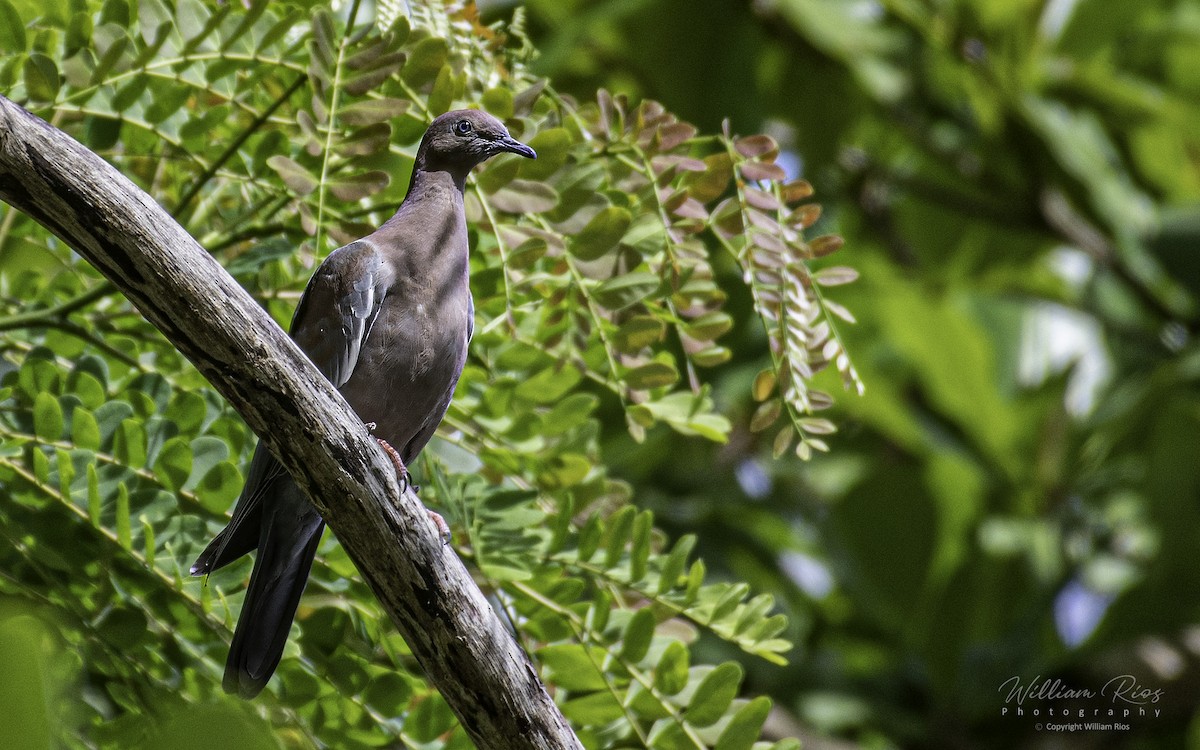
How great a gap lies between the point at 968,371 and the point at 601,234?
266 cm

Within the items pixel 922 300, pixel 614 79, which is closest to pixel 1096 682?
pixel 922 300

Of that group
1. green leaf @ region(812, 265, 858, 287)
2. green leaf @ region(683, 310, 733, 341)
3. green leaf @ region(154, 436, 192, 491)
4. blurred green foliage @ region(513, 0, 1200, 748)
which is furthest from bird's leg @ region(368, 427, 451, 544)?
blurred green foliage @ region(513, 0, 1200, 748)

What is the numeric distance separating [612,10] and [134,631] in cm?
223

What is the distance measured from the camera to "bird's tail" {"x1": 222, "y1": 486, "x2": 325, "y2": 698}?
138 centimetres

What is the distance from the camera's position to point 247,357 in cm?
117

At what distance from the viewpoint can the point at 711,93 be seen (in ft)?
11.3

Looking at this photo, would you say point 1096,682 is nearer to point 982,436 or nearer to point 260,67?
point 982,436

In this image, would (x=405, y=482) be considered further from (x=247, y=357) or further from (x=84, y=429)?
(x=84, y=429)

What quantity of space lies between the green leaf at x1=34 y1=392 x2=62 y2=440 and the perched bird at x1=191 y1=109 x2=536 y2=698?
0.23 m

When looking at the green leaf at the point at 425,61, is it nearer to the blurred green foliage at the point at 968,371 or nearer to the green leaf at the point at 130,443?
the green leaf at the point at 130,443

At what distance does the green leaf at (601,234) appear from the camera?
5.07ft

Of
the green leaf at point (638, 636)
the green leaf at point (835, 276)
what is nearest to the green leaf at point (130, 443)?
the green leaf at point (638, 636)

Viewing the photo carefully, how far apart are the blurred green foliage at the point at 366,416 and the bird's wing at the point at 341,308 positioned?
0.10 meters

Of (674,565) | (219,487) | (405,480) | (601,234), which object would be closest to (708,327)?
(601,234)
